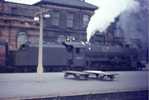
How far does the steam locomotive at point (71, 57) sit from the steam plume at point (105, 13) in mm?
1020

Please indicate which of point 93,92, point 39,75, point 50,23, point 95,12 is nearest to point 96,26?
point 95,12

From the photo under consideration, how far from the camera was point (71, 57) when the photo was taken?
10.0m

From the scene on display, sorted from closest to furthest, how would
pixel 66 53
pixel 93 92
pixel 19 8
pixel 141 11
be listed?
pixel 93 92
pixel 141 11
pixel 19 8
pixel 66 53

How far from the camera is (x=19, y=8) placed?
28.0 feet

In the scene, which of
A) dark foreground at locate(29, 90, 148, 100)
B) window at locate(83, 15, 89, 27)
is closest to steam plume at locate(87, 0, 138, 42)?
window at locate(83, 15, 89, 27)

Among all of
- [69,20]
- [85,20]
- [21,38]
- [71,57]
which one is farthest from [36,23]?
[71,57]

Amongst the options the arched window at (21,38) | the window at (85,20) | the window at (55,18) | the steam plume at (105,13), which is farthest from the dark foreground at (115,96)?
the arched window at (21,38)

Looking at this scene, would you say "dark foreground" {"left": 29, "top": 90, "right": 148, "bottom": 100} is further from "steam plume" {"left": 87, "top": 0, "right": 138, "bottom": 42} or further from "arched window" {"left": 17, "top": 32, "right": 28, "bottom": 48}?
"arched window" {"left": 17, "top": 32, "right": 28, "bottom": 48}

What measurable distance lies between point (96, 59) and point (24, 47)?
2913 millimetres

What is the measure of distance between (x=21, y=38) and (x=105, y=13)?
3163mm

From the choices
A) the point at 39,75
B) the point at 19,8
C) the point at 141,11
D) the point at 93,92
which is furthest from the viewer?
the point at 19,8

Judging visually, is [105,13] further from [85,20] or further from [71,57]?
[71,57]

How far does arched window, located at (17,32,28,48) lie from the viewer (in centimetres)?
905

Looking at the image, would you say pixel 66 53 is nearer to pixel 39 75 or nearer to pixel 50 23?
pixel 50 23
